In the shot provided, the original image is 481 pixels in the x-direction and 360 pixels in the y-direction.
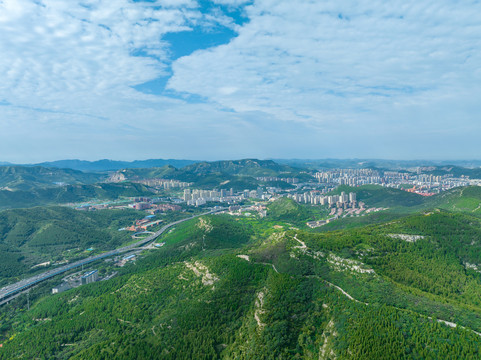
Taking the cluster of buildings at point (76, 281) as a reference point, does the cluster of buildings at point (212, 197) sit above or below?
above

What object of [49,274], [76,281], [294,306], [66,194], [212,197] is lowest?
[76,281]

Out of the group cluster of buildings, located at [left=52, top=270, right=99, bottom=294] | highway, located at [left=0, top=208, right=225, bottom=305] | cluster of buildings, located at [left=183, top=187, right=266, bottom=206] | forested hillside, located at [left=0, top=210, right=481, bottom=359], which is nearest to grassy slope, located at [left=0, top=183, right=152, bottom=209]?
cluster of buildings, located at [left=183, top=187, right=266, bottom=206]

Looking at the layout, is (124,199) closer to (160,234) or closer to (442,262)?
(160,234)

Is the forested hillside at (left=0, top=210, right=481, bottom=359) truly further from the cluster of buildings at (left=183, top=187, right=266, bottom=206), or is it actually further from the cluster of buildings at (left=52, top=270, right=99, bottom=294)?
the cluster of buildings at (left=183, top=187, right=266, bottom=206)

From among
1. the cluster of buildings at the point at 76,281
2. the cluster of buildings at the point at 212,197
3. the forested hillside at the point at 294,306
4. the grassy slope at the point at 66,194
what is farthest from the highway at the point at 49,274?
the grassy slope at the point at 66,194

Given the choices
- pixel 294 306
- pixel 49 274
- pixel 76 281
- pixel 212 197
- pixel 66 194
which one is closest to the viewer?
pixel 294 306

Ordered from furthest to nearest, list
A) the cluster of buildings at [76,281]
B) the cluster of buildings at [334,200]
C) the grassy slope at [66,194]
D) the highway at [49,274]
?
the grassy slope at [66,194]
the cluster of buildings at [334,200]
the cluster of buildings at [76,281]
the highway at [49,274]

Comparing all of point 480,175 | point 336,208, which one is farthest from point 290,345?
point 480,175

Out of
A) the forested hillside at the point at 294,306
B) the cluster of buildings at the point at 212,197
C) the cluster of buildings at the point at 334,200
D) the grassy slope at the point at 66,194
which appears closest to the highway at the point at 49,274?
the forested hillside at the point at 294,306

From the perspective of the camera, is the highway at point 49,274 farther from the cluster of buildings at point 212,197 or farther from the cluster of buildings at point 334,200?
the cluster of buildings at point 334,200

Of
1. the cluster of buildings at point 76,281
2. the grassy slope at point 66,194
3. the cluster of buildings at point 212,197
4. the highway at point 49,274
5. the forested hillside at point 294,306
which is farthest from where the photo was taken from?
the cluster of buildings at point 212,197

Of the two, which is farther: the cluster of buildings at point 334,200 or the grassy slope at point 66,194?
the grassy slope at point 66,194

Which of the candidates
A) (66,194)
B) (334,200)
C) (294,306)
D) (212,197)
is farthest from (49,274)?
(66,194)

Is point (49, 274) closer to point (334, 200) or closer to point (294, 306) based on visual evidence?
point (294, 306)
